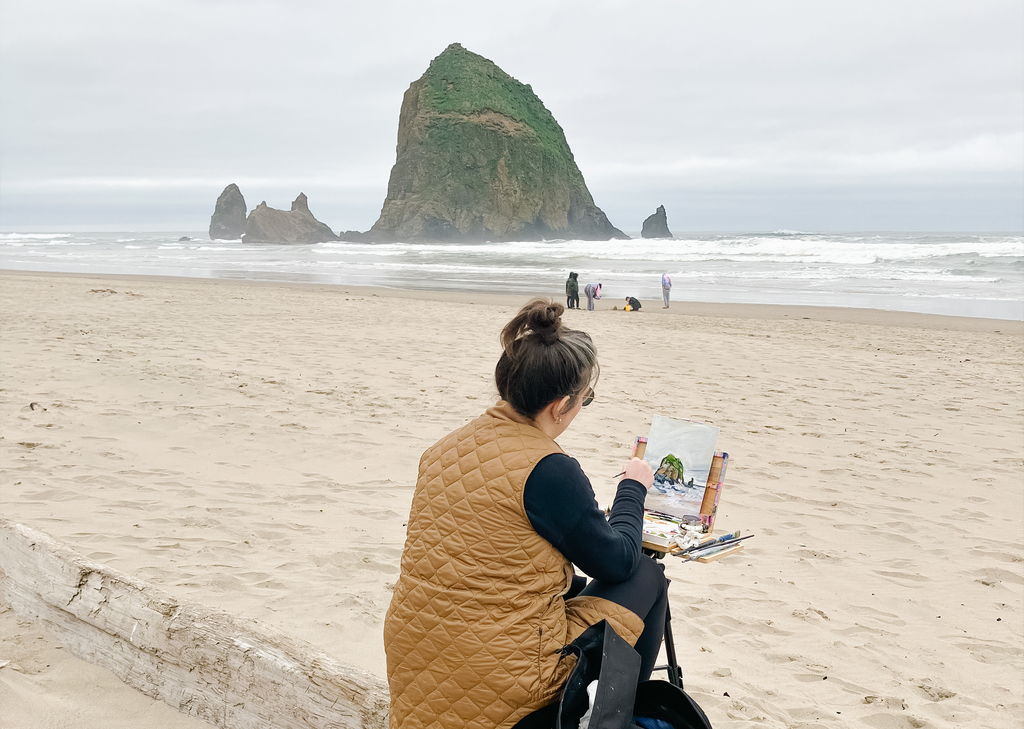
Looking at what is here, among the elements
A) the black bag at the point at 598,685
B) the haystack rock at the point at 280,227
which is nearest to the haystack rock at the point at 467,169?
the haystack rock at the point at 280,227

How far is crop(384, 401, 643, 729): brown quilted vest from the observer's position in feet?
6.05

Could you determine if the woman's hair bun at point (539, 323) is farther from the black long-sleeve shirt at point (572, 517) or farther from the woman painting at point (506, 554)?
the black long-sleeve shirt at point (572, 517)

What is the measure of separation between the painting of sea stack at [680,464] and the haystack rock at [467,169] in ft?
268

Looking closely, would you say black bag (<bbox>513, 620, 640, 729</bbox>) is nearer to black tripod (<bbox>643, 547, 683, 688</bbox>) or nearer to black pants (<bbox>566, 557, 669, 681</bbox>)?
black pants (<bbox>566, 557, 669, 681</bbox>)

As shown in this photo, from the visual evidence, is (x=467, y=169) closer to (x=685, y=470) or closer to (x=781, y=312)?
(x=781, y=312)

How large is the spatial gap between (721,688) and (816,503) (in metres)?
2.51

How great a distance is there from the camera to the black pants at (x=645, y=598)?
2.07 m

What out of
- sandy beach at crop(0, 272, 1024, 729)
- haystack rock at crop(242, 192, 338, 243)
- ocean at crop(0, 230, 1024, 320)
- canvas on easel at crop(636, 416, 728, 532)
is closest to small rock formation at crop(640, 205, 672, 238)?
haystack rock at crop(242, 192, 338, 243)

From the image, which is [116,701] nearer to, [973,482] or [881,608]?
[881,608]

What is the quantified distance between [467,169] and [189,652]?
86873 mm

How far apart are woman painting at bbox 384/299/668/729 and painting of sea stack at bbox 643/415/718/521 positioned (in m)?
0.61

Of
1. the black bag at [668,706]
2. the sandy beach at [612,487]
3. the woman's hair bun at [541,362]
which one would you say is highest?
the woman's hair bun at [541,362]

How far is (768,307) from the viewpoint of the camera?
62.8ft

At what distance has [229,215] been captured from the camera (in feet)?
344
